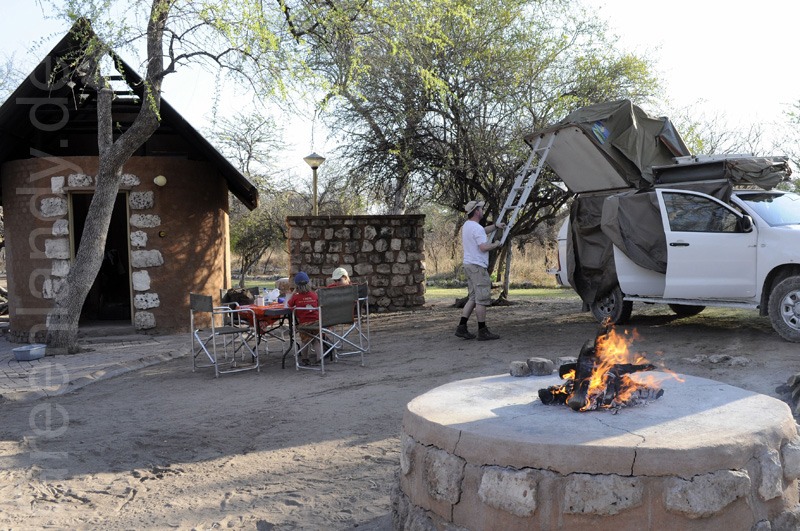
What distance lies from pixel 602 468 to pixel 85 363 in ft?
25.0

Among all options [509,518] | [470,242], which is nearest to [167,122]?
[470,242]

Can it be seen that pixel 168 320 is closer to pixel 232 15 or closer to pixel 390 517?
pixel 232 15

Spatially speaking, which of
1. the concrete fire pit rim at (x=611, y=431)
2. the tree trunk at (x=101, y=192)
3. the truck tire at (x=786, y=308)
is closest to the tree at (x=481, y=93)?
the tree trunk at (x=101, y=192)

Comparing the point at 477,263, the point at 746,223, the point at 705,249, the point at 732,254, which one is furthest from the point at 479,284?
the point at 746,223

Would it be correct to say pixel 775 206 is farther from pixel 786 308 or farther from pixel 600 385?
pixel 600 385

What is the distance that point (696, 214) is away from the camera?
27.0 ft

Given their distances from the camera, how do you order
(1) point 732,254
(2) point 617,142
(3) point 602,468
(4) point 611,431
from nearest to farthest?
(3) point 602,468 → (4) point 611,431 → (1) point 732,254 → (2) point 617,142

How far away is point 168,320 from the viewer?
37.3 feet

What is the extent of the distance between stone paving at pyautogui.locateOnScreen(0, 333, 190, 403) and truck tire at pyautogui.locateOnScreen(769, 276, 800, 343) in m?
7.34

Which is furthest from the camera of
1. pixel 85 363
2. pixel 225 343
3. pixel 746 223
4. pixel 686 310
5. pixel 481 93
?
pixel 481 93

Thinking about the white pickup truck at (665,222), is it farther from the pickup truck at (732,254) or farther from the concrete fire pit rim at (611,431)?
the concrete fire pit rim at (611,431)

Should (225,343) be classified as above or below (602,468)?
below

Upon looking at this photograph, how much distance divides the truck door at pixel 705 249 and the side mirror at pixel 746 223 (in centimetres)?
3

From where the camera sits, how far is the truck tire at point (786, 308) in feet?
23.9
